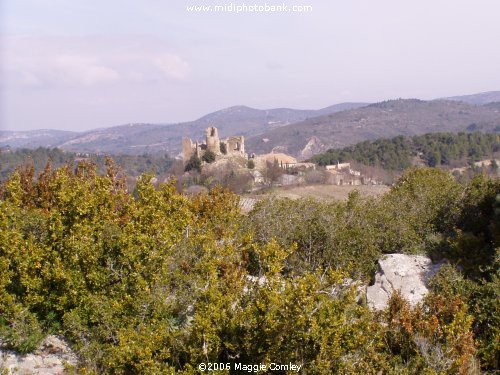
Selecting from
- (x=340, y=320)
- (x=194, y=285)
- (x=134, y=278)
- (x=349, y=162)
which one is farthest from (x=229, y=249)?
(x=349, y=162)

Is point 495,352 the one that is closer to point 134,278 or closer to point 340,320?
point 340,320

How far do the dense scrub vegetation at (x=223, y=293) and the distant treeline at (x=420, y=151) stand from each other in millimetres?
71813

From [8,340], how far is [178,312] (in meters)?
2.92

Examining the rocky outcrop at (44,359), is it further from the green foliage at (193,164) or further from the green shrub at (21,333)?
the green foliage at (193,164)

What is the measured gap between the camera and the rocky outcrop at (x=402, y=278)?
10289 millimetres

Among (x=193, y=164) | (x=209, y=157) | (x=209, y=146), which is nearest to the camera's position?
(x=193, y=164)

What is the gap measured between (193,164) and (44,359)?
61074 mm

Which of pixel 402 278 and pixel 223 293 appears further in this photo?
pixel 402 278

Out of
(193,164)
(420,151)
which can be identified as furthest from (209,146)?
→ (420,151)

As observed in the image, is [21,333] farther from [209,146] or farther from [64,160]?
[64,160]

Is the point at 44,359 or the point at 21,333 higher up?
the point at 21,333

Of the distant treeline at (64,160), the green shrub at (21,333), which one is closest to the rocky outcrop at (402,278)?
the green shrub at (21,333)

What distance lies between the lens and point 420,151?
8844cm

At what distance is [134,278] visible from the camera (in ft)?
26.7
